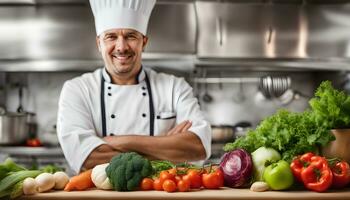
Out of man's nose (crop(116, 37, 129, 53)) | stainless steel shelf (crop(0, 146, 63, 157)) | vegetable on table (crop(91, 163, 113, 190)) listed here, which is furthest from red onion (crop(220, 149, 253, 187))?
stainless steel shelf (crop(0, 146, 63, 157))

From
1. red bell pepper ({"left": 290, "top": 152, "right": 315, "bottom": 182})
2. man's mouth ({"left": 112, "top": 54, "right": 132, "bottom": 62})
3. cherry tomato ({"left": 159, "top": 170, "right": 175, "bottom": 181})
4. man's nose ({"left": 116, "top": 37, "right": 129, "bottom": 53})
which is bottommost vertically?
cherry tomato ({"left": 159, "top": 170, "right": 175, "bottom": 181})

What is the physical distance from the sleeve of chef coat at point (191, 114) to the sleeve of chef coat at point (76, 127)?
20.0 inches

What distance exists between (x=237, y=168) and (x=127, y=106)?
1.24m

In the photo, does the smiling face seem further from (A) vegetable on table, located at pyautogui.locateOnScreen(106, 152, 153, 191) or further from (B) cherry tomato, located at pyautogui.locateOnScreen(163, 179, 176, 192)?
(B) cherry tomato, located at pyautogui.locateOnScreen(163, 179, 176, 192)

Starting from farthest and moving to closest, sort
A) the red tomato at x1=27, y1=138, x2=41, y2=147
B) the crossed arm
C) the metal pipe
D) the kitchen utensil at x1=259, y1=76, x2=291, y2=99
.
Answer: the metal pipe, the kitchen utensil at x1=259, y1=76, x2=291, y2=99, the red tomato at x1=27, y1=138, x2=41, y2=147, the crossed arm

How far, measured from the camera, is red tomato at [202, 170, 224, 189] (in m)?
2.16

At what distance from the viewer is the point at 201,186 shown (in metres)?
2.20

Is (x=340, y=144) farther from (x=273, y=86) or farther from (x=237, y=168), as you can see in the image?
(x=273, y=86)

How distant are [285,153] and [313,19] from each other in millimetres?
3625

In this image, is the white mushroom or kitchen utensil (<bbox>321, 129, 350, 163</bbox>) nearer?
the white mushroom

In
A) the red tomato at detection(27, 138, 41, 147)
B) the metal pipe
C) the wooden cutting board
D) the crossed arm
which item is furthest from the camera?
the metal pipe

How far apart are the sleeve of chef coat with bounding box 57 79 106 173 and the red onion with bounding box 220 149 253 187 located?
0.93 m

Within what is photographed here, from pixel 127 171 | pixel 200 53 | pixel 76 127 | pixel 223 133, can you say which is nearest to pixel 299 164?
pixel 127 171

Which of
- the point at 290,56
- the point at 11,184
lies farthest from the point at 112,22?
the point at 290,56
